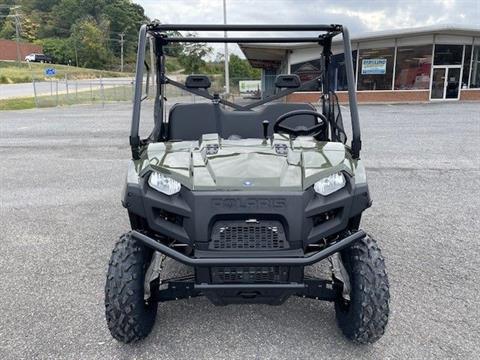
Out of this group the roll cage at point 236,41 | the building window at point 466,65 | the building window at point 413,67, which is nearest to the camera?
the roll cage at point 236,41

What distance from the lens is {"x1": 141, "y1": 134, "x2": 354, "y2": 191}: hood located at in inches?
93.1

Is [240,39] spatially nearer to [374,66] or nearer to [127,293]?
[127,293]

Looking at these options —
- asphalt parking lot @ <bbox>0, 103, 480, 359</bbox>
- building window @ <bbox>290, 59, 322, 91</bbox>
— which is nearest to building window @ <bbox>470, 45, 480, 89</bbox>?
building window @ <bbox>290, 59, 322, 91</bbox>

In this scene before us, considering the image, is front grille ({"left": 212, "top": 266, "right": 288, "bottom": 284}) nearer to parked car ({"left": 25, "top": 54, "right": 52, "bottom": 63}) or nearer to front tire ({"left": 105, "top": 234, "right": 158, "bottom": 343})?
front tire ({"left": 105, "top": 234, "right": 158, "bottom": 343})

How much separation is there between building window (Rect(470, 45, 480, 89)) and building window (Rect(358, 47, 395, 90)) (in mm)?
4969

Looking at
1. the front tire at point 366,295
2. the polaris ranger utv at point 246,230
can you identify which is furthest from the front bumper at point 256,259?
the front tire at point 366,295

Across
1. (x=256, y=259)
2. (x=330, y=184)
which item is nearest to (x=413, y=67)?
(x=330, y=184)

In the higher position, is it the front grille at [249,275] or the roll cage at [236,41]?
the roll cage at [236,41]

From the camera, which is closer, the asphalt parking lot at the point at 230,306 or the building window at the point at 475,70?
the asphalt parking lot at the point at 230,306

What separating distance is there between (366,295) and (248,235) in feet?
2.55

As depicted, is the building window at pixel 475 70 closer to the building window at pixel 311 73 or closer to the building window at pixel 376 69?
the building window at pixel 376 69

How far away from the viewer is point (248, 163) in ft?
8.27

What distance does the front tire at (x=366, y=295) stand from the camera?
8.10ft

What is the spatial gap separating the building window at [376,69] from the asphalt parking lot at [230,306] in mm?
18486
